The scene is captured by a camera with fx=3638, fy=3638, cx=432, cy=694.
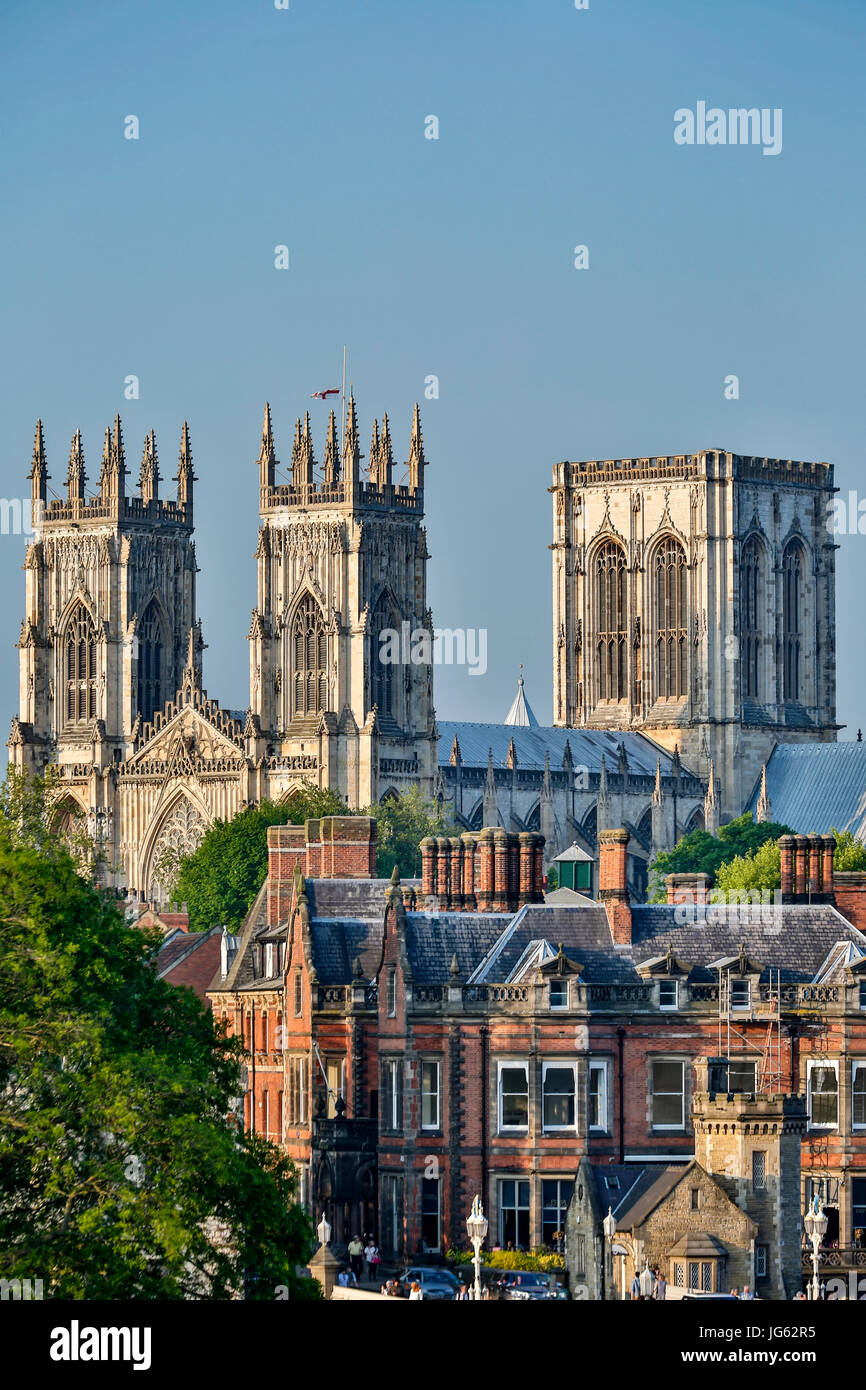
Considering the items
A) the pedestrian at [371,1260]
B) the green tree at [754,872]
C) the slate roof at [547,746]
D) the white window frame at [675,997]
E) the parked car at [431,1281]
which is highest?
the slate roof at [547,746]

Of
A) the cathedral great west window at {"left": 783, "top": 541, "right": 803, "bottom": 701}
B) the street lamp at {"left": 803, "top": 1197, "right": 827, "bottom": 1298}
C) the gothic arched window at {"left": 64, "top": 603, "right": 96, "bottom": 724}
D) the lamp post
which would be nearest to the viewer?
the street lamp at {"left": 803, "top": 1197, "right": 827, "bottom": 1298}


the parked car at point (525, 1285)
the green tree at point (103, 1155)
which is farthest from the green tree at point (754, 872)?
the green tree at point (103, 1155)

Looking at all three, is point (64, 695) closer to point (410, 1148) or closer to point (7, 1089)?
point (410, 1148)

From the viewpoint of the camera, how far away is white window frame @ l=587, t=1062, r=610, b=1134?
69062mm

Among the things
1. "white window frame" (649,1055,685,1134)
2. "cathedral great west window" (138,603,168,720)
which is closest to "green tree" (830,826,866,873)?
"cathedral great west window" (138,603,168,720)

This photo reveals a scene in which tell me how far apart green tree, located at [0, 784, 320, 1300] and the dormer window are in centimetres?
1756

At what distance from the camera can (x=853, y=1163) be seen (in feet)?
228

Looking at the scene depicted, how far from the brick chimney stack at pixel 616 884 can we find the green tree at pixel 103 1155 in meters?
20.3

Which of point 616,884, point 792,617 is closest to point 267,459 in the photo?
point 792,617

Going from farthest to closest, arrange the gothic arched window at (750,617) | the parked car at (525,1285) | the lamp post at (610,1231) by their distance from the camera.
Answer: the gothic arched window at (750,617)
the lamp post at (610,1231)
the parked car at (525,1285)

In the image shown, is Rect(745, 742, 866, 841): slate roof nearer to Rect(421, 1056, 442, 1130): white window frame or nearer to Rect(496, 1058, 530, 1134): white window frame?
Rect(421, 1056, 442, 1130): white window frame

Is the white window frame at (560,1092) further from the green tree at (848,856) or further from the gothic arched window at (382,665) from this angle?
the gothic arched window at (382,665)

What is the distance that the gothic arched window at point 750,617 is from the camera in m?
186
